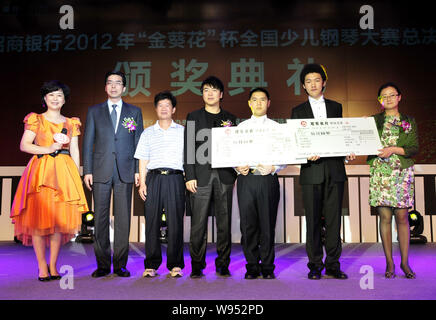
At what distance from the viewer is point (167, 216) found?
2.95 metres

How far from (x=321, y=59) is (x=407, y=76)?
1223 mm

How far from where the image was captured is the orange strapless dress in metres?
2.80

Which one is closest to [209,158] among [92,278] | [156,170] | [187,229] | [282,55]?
[156,170]

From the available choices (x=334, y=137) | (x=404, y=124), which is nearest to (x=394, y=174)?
(x=404, y=124)

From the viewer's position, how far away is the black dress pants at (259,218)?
2828 millimetres

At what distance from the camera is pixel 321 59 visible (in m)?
5.33

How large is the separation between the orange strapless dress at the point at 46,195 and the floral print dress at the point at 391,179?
233 cm

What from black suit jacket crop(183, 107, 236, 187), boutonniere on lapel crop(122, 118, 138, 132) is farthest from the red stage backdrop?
black suit jacket crop(183, 107, 236, 187)

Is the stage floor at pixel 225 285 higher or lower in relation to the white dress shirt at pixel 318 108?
lower

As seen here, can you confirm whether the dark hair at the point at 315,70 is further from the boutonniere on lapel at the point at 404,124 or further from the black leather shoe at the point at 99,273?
the black leather shoe at the point at 99,273

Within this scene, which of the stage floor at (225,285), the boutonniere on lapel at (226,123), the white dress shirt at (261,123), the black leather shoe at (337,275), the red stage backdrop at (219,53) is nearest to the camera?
the stage floor at (225,285)

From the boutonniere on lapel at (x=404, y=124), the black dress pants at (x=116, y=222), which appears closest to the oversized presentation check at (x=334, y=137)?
the boutonniere on lapel at (x=404, y=124)

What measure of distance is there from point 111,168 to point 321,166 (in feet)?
5.35

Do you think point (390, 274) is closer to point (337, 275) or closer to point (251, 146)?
point (337, 275)
